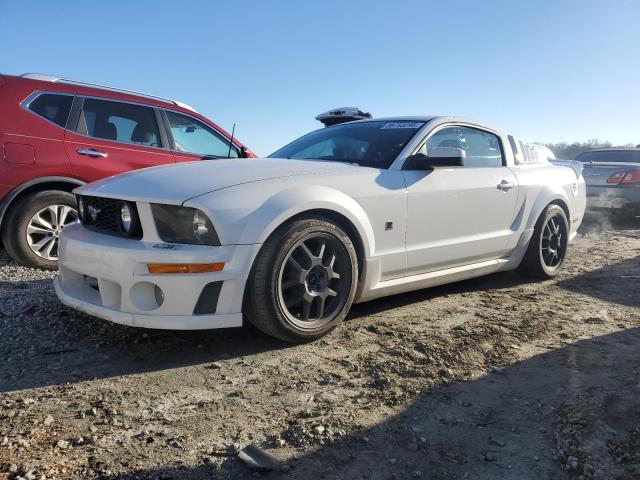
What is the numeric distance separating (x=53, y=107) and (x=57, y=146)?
1.32 feet

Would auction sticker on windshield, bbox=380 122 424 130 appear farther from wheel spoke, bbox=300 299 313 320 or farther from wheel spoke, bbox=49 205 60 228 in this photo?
wheel spoke, bbox=49 205 60 228

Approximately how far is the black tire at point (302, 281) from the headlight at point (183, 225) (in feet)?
1.05

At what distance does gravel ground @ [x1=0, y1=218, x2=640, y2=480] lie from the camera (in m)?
2.13

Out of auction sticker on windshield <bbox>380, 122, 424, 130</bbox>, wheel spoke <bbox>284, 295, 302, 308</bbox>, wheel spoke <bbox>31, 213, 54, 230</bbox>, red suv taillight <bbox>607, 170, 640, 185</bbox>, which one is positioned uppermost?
auction sticker on windshield <bbox>380, 122, 424, 130</bbox>

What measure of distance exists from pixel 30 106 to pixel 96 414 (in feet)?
12.0

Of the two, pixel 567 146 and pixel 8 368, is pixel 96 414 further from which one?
pixel 567 146

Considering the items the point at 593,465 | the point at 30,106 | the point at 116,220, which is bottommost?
the point at 593,465

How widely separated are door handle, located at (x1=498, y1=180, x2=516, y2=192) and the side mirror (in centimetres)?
79

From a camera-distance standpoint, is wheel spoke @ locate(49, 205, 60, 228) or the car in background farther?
the car in background

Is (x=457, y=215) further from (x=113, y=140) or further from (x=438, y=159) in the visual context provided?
(x=113, y=140)

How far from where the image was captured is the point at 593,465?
2.12 meters

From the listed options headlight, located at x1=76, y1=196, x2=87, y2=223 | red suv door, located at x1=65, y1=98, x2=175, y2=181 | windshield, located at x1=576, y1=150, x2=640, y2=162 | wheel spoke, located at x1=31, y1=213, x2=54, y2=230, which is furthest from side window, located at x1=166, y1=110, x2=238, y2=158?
windshield, located at x1=576, y1=150, x2=640, y2=162

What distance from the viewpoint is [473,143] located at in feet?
15.6

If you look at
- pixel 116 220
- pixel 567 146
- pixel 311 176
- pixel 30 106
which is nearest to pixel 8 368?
pixel 116 220
